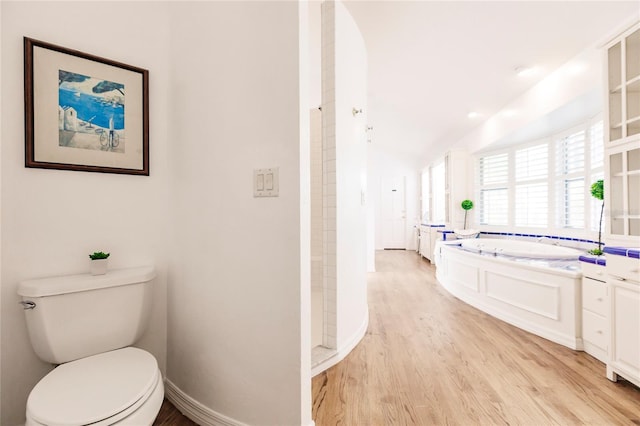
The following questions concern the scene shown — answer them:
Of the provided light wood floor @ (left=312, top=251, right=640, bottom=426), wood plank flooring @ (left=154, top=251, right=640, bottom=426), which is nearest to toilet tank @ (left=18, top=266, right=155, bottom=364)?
wood plank flooring @ (left=154, top=251, right=640, bottom=426)

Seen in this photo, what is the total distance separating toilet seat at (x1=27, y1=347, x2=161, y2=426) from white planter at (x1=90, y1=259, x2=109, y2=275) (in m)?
0.38

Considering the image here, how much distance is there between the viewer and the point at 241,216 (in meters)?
1.33

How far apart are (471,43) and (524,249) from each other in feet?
8.77

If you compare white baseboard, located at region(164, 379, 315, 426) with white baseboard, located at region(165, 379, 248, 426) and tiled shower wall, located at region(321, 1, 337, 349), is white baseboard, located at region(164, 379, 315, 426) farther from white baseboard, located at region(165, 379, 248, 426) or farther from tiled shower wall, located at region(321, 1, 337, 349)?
tiled shower wall, located at region(321, 1, 337, 349)

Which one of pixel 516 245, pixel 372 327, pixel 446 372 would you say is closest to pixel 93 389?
pixel 446 372

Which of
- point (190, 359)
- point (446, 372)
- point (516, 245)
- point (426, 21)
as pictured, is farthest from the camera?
point (516, 245)

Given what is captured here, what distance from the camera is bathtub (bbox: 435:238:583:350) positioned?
225 centimetres

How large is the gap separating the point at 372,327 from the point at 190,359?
1667 mm

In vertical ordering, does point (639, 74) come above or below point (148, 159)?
above

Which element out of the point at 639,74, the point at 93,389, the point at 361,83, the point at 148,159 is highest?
the point at 361,83

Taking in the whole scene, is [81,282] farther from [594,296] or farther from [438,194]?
[438,194]

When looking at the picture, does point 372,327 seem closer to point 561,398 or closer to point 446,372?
point 446,372

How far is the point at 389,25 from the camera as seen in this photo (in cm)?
257

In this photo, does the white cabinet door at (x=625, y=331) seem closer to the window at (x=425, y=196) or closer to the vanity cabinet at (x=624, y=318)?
the vanity cabinet at (x=624, y=318)
